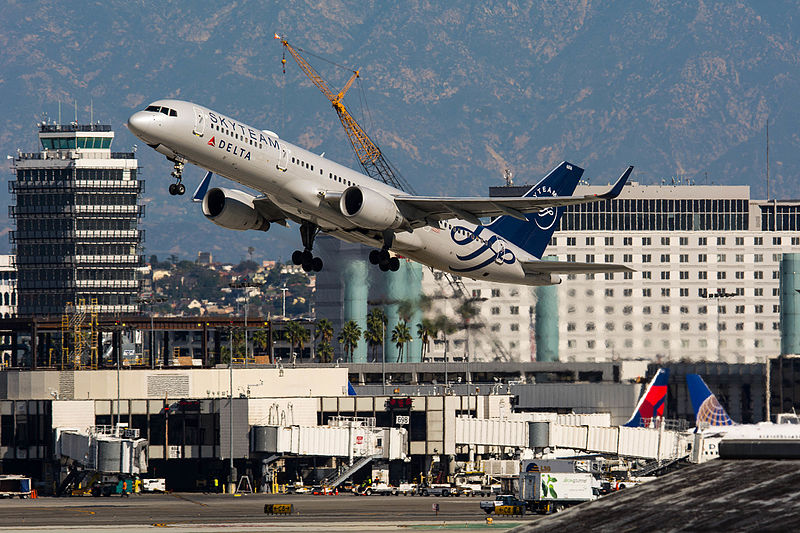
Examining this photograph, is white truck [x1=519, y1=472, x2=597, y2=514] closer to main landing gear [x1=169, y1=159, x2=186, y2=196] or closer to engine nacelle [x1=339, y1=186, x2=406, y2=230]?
engine nacelle [x1=339, y1=186, x2=406, y2=230]

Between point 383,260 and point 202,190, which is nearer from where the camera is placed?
point 383,260

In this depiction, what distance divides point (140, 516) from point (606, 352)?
361 ft

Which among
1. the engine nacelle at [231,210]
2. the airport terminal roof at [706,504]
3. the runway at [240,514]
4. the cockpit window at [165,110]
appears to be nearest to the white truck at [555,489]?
the runway at [240,514]

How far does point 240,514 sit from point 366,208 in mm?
24225

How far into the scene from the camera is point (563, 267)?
299ft

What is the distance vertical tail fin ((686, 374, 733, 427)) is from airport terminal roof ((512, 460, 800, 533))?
7163 cm

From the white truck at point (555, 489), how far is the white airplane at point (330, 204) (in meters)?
12.8

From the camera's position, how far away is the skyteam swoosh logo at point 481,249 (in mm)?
87250

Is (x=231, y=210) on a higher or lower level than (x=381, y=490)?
higher

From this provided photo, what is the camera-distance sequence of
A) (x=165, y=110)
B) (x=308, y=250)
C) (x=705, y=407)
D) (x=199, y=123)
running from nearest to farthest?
(x=165, y=110)
(x=199, y=123)
(x=308, y=250)
(x=705, y=407)

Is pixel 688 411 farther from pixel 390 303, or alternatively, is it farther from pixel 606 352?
pixel 390 303

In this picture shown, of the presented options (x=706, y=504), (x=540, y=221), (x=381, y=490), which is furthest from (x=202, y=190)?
(x=706, y=504)

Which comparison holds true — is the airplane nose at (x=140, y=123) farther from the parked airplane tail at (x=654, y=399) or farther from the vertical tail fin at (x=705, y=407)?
the parked airplane tail at (x=654, y=399)

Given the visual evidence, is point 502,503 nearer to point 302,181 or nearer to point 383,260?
point 383,260
